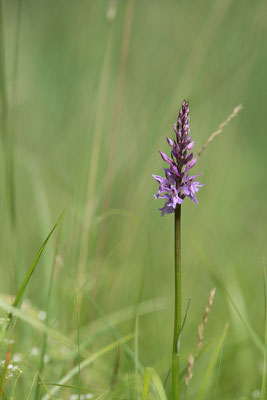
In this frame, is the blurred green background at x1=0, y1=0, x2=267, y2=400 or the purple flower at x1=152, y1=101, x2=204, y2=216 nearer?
the purple flower at x1=152, y1=101, x2=204, y2=216

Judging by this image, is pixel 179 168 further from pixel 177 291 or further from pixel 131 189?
pixel 131 189

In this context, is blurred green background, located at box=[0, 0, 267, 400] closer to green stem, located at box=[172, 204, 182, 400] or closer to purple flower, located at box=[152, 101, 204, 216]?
green stem, located at box=[172, 204, 182, 400]

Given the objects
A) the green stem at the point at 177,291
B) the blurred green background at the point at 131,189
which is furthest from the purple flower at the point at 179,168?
the blurred green background at the point at 131,189

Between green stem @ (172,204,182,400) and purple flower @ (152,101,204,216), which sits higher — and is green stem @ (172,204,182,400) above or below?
below

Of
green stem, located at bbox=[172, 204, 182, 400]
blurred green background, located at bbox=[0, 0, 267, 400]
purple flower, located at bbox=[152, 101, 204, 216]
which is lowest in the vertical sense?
green stem, located at bbox=[172, 204, 182, 400]

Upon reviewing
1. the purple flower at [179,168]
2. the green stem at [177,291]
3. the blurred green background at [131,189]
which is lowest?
the green stem at [177,291]

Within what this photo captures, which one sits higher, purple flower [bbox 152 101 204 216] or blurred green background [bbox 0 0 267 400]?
blurred green background [bbox 0 0 267 400]

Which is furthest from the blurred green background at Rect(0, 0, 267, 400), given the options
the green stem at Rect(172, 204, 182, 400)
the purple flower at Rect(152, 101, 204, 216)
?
the purple flower at Rect(152, 101, 204, 216)

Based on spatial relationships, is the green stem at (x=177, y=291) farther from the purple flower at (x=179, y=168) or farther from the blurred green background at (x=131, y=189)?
the blurred green background at (x=131, y=189)

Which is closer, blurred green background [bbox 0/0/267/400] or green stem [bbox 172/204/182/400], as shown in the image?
green stem [bbox 172/204/182/400]
